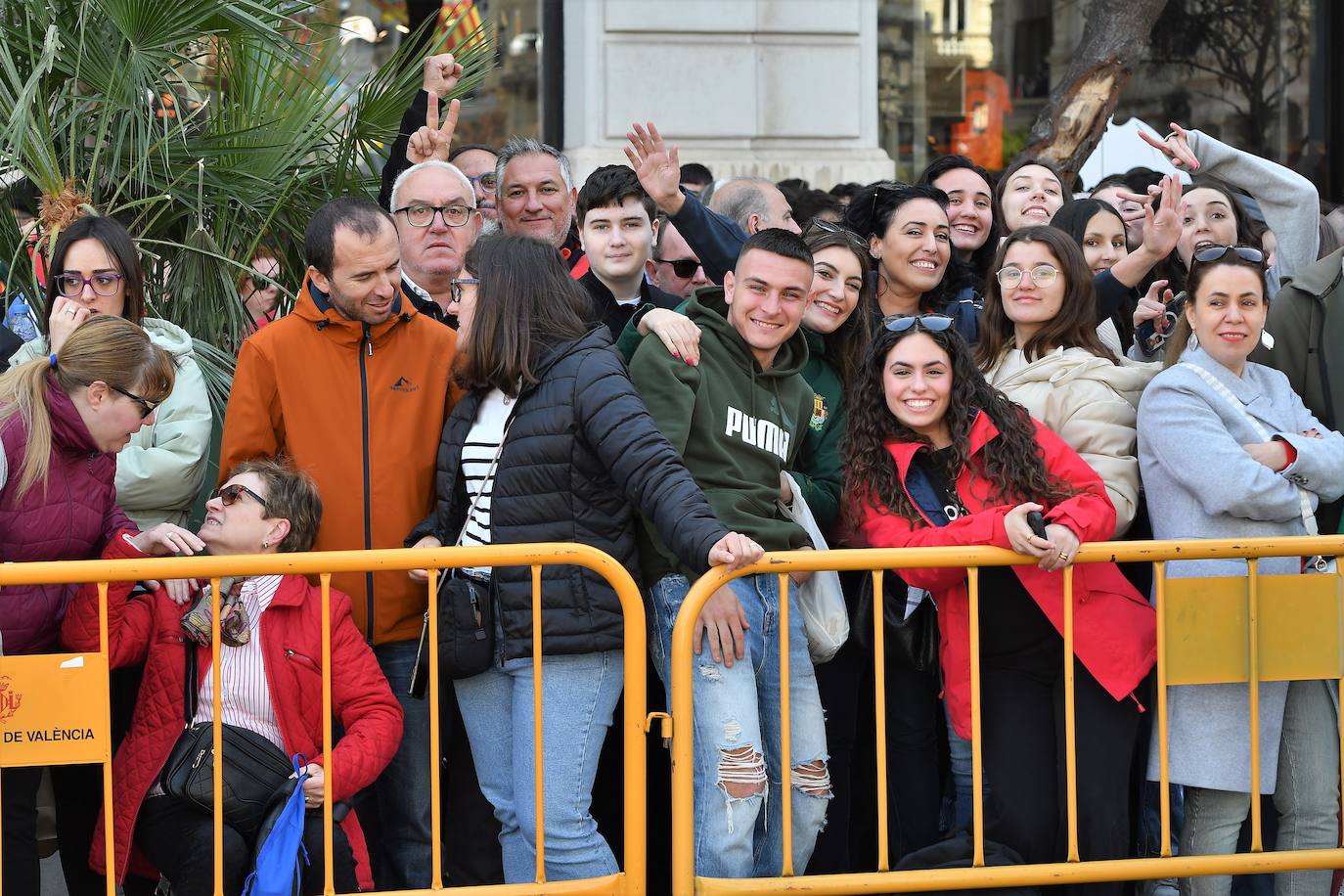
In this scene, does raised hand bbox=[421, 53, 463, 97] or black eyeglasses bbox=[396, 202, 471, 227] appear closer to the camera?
black eyeglasses bbox=[396, 202, 471, 227]

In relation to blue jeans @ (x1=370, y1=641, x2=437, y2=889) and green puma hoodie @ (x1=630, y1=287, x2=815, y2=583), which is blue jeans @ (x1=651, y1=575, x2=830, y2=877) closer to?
green puma hoodie @ (x1=630, y1=287, x2=815, y2=583)

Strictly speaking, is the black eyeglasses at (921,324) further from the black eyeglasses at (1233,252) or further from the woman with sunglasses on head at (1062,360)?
the black eyeglasses at (1233,252)

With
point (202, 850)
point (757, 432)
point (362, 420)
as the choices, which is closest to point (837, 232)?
point (757, 432)

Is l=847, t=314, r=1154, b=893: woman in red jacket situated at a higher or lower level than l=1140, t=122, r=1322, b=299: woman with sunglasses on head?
lower

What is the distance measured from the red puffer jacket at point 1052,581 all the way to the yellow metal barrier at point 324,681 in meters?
0.91

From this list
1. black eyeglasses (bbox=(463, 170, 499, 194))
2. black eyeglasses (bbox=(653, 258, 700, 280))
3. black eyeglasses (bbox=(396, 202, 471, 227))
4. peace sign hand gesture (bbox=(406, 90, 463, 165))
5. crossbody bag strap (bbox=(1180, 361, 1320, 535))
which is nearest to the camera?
crossbody bag strap (bbox=(1180, 361, 1320, 535))

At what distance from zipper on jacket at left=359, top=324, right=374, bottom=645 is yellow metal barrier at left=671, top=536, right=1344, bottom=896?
957 mm

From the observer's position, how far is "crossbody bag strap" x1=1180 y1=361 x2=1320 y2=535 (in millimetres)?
4664

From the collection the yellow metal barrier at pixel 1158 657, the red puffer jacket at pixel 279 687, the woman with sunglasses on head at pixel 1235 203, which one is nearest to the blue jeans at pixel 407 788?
the red puffer jacket at pixel 279 687

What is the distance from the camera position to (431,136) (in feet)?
18.7

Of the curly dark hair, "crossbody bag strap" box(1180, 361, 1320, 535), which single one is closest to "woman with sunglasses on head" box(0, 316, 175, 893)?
the curly dark hair

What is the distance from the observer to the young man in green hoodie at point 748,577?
425 centimetres

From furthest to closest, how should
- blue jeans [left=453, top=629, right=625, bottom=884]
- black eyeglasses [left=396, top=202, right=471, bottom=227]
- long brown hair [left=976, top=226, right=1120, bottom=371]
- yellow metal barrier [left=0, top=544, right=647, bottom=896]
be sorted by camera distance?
black eyeglasses [left=396, top=202, right=471, bottom=227] → long brown hair [left=976, top=226, right=1120, bottom=371] → blue jeans [left=453, top=629, right=625, bottom=884] → yellow metal barrier [left=0, top=544, right=647, bottom=896]

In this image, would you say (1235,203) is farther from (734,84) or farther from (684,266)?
(734,84)
